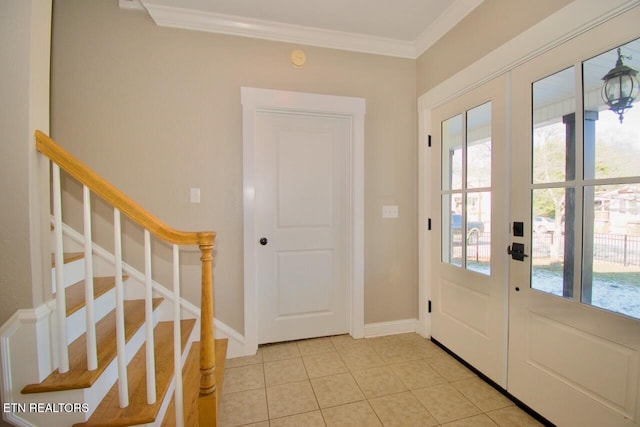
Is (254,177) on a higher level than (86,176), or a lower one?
higher

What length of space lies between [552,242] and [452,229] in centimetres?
75

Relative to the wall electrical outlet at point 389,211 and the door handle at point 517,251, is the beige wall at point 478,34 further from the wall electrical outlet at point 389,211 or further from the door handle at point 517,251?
the door handle at point 517,251

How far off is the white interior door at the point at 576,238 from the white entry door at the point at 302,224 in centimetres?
129

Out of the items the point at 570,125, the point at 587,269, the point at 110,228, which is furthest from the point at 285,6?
the point at 587,269

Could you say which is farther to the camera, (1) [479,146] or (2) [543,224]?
(1) [479,146]

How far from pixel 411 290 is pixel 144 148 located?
2579 millimetres

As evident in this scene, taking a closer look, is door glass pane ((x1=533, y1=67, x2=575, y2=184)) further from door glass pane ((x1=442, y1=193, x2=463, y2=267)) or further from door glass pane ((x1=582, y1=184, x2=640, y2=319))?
door glass pane ((x1=442, y1=193, x2=463, y2=267))

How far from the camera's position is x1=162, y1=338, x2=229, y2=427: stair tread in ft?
4.48

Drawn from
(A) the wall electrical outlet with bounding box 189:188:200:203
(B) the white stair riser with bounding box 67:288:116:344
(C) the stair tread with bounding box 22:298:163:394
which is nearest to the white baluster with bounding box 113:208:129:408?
(C) the stair tread with bounding box 22:298:163:394

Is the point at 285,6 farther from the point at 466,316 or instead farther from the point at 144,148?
the point at 466,316

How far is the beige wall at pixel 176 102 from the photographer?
196 cm

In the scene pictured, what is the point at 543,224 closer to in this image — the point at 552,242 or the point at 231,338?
the point at 552,242

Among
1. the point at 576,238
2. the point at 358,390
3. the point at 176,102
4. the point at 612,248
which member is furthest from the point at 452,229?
the point at 176,102

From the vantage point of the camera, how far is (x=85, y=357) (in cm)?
131
